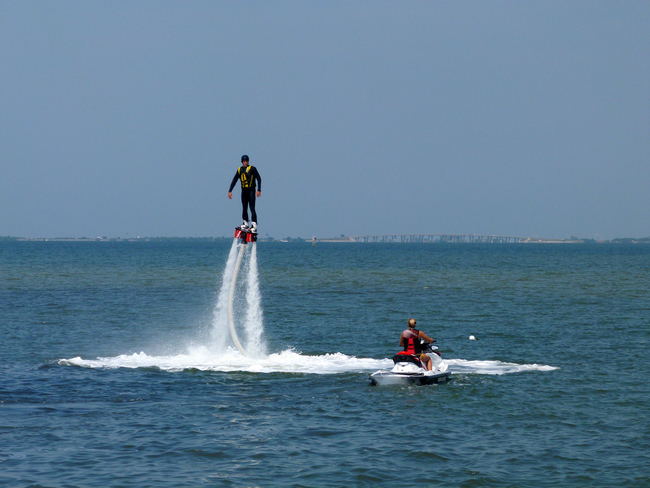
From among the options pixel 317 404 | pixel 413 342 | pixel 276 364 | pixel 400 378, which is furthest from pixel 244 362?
pixel 413 342

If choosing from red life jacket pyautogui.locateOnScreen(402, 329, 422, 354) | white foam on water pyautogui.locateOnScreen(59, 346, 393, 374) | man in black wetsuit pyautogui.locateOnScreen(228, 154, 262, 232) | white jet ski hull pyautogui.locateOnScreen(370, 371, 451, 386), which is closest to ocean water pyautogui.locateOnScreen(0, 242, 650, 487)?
white foam on water pyautogui.locateOnScreen(59, 346, 393, 374)

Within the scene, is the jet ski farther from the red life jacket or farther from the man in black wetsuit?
the man in black wetsuit

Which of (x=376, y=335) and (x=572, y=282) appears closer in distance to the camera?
(x=376, y=335)

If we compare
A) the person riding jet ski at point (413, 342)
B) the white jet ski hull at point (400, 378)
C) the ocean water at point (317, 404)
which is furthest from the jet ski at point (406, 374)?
the ocean water at point (317, 404)

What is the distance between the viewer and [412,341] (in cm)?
2819

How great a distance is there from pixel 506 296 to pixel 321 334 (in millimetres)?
32375

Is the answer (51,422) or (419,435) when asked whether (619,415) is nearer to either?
(419,435)

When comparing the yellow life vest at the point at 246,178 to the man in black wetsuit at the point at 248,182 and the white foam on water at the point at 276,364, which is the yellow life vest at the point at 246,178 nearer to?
the man in black wetsuit at the point at 248,182

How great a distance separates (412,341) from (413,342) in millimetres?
117

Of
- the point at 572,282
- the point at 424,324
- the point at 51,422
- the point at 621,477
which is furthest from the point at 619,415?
the point at 572,282

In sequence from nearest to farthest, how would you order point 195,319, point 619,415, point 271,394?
1. point 619,415
2. point 271,394
3. point 195,319

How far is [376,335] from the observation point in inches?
1757

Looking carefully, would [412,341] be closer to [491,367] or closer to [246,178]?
[491,367]

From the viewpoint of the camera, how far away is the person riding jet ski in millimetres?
28028
